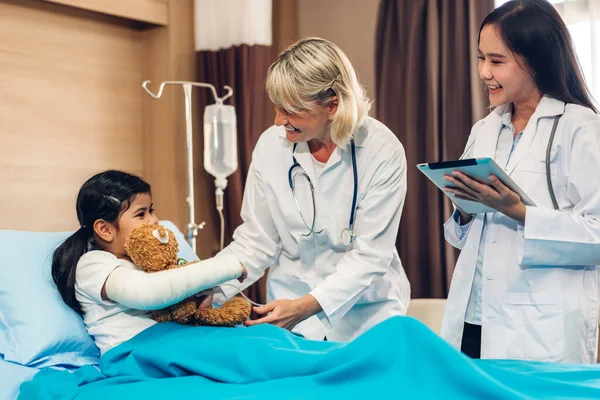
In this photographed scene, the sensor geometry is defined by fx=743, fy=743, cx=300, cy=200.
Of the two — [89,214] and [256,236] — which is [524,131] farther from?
[89,214]

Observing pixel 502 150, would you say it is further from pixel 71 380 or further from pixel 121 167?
pixel 121 167

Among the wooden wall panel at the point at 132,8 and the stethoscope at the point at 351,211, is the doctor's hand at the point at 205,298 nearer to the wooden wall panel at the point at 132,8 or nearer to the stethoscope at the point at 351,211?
the stethoscope at the point at 351,211

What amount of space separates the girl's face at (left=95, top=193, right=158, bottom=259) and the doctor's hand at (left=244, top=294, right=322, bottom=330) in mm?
412

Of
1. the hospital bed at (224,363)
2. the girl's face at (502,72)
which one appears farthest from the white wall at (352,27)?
the hospital bed at (224,363)

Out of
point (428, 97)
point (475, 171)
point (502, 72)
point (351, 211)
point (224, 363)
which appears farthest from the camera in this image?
point (428, 97)

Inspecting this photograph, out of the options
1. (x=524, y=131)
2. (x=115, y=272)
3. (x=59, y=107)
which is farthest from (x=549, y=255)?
(x=59, y=107)

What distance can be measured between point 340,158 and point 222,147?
4.74ft

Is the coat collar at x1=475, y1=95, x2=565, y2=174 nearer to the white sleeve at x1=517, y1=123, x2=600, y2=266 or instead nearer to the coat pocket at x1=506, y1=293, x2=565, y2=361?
the white sleeve at x1=517, y1=123, x2=600, y2=266

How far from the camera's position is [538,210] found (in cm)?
185

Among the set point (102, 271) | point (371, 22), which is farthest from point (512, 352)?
point (371, 22)

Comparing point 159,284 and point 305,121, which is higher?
point 305,121

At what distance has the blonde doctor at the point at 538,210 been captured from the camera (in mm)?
1849

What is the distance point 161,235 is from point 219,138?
163 centimetres

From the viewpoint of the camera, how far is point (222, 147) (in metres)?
3.55
